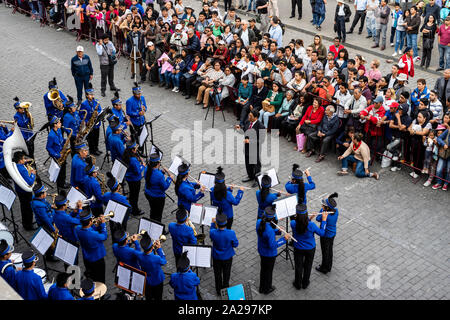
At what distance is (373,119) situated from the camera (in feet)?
42.8

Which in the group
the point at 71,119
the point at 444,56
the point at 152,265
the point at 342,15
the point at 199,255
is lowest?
the point at 152,265

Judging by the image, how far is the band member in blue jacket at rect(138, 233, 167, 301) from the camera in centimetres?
834

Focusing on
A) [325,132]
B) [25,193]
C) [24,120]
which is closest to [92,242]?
[25,193]

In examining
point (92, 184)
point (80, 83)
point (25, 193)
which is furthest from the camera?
point (80, 83)

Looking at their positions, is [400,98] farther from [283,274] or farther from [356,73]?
[283,274]

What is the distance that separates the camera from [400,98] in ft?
42.5

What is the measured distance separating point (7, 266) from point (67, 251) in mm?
942

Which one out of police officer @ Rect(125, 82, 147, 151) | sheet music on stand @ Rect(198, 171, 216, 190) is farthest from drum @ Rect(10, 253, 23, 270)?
police officer @ Rect(125, 82, 147, 151)

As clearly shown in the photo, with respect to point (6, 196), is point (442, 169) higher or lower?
lower

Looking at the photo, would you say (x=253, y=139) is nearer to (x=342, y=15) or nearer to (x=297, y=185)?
(x=297, y=185)

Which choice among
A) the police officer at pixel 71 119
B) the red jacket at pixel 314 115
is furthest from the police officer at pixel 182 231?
the red jacket at pixel 314 115

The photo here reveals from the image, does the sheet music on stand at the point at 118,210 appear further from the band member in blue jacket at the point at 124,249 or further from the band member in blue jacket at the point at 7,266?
the band member in blue jacket at the point at 7,266

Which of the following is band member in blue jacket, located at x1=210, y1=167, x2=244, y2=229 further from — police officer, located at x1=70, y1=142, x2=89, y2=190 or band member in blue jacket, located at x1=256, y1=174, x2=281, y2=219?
police officer, located at x1=70, y1=142, x2=89, y2=190
